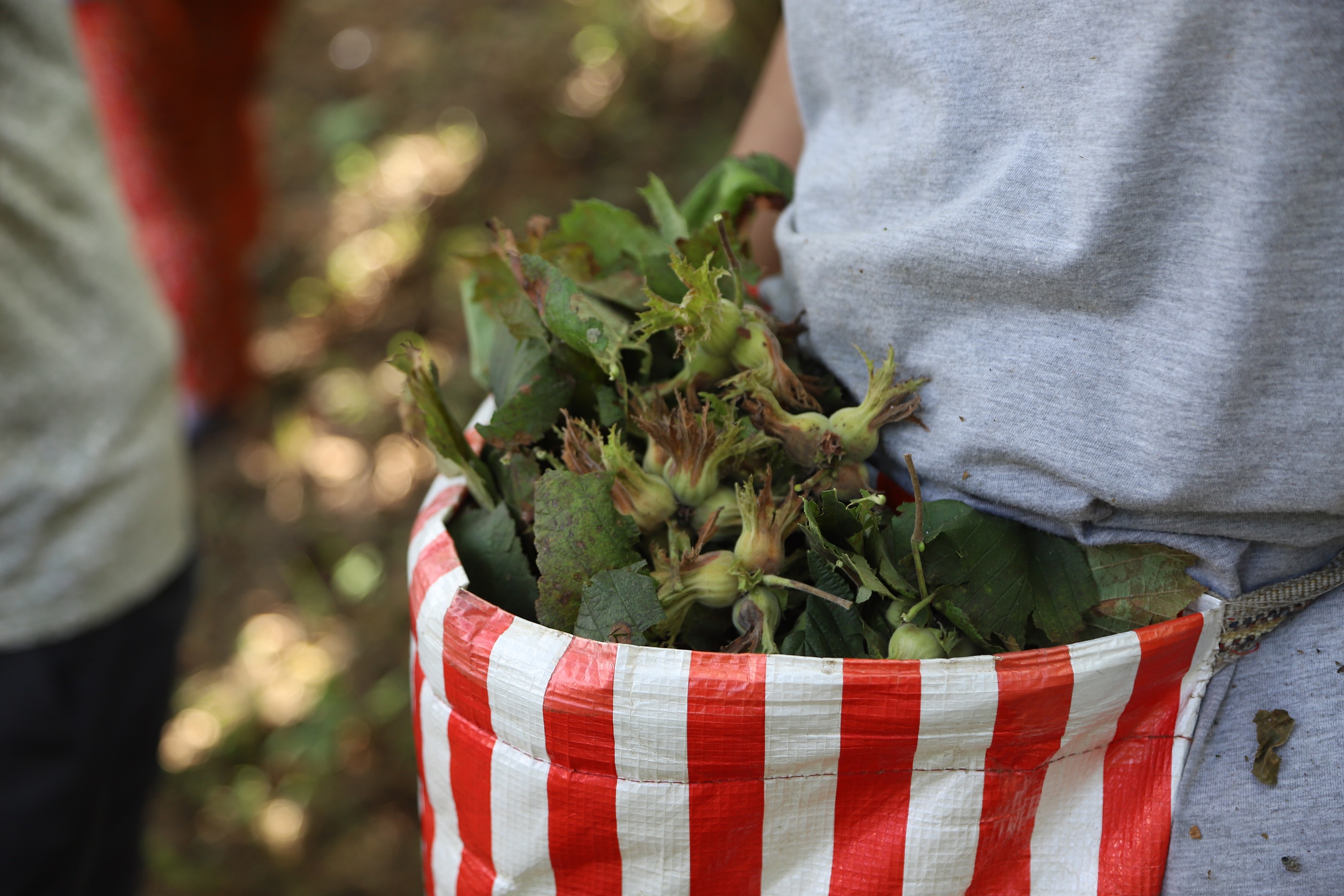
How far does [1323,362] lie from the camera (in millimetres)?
566

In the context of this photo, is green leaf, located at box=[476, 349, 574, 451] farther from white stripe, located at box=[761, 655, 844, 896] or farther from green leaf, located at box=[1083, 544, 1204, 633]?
green leaf, located at box=[1083, 544, 1204, 633]

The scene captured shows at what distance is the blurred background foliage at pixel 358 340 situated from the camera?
1.93m

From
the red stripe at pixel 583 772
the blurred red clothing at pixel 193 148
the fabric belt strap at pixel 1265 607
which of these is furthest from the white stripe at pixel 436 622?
the blurred red clothing at pixel 193 148

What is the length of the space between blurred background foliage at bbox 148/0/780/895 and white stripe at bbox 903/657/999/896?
113 centimetres

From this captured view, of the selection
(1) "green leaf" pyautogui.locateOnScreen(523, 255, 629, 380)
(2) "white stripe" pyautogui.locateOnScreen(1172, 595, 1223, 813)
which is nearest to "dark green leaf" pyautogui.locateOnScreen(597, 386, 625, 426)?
(1) "green leaf" pyautogui.locateOnScreen(523, 255, 629, 380)

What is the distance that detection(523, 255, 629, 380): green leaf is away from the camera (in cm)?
69

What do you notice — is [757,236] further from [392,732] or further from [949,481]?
[392,732]

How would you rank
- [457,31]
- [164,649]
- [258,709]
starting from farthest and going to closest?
[457,31], [258,709], [164,649]

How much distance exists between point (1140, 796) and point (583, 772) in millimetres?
395

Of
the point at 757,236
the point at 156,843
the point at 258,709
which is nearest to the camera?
the point at 757,236

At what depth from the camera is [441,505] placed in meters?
0.79

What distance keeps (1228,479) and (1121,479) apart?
0.06 m

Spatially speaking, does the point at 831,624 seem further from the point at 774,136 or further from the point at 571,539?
the point at 774,136

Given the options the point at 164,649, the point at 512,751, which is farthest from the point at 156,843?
the point at 512,751
